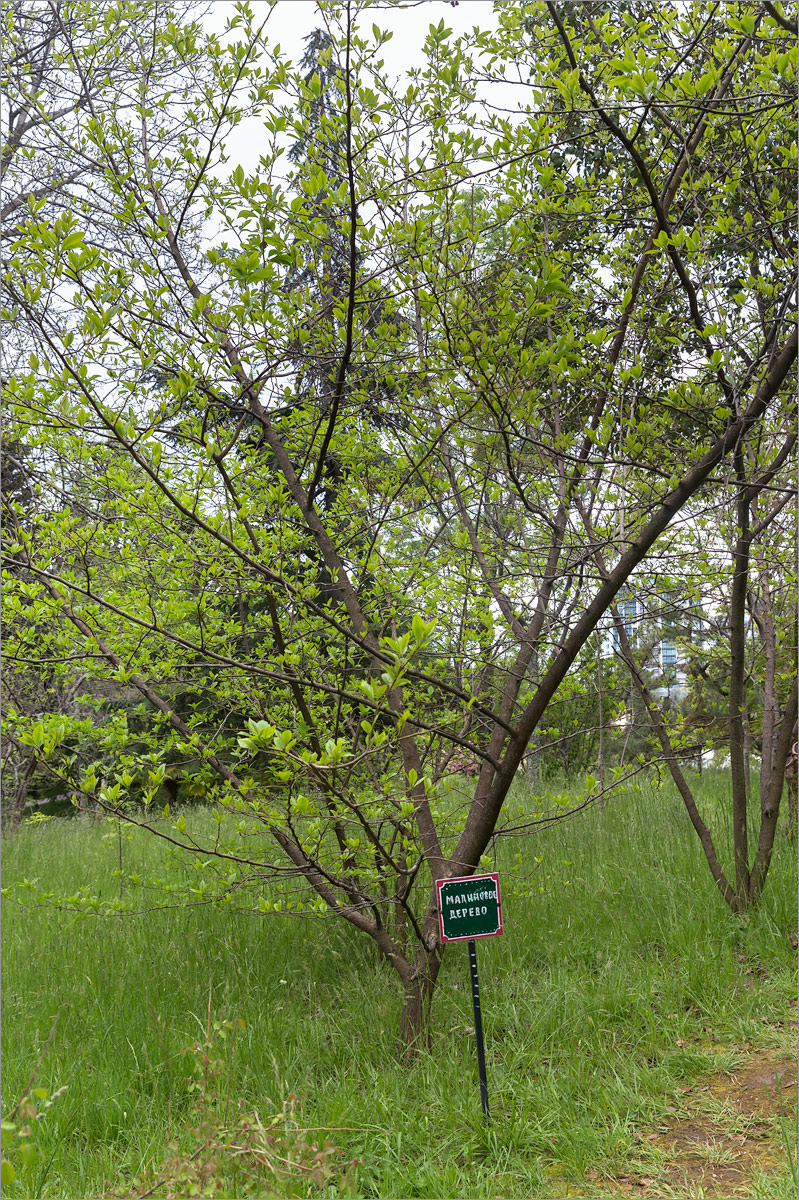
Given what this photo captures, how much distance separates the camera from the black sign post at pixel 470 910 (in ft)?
9.62

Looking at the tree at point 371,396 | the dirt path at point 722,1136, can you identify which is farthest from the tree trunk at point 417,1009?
the dirt path at point 722,1136

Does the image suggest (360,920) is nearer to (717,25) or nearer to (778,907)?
(778,907)

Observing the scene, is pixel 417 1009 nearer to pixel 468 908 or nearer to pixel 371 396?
pixel 468 908

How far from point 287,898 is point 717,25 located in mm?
4960

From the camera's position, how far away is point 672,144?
450 cm

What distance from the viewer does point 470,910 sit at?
2973mm

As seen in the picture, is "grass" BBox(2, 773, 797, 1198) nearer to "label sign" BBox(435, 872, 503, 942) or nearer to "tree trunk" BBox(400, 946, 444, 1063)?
"tree trunk" BBox(400, 946, 444, 1063)

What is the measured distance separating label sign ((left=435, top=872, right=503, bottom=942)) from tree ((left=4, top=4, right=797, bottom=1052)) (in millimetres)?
231

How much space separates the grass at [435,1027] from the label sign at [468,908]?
608 millimetres

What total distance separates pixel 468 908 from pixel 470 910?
10mm

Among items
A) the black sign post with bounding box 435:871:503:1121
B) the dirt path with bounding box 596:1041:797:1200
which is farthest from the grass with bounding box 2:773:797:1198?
the black sign post with bounding box 435:871:503:1121

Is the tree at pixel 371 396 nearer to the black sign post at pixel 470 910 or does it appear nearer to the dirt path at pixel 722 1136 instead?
the black sign post at pixel 470 910

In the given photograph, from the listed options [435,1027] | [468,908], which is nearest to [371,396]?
[468,908]

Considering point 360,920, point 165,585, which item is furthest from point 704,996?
point 165,585
